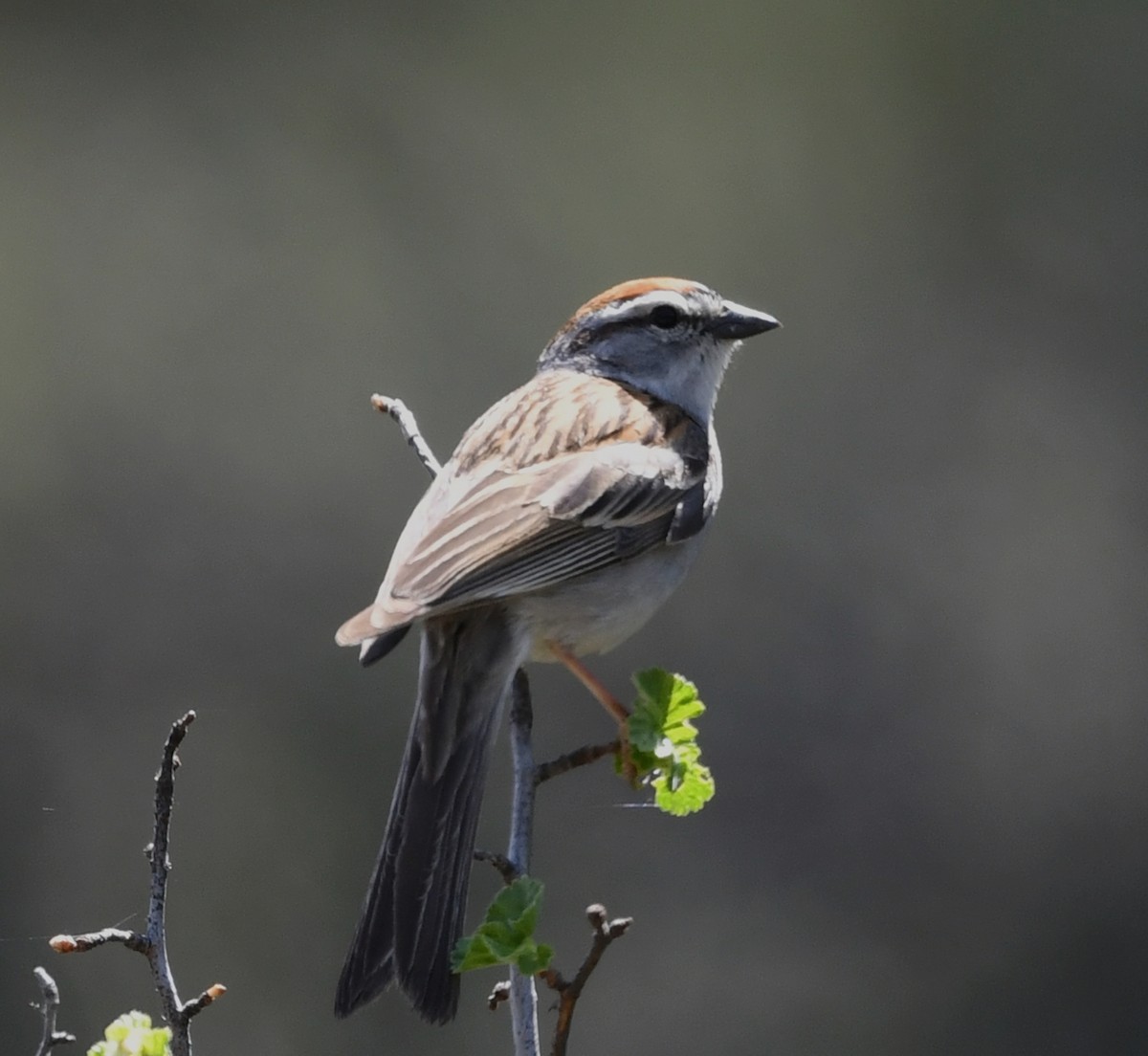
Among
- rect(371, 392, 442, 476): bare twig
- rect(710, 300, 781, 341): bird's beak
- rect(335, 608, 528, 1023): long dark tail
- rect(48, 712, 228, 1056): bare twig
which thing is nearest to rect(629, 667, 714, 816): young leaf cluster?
rect(335, 608, 528, 1023): long dark tail

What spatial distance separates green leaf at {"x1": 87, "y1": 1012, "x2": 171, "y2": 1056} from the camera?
2033 millimetres

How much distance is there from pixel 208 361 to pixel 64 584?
4.56 ft

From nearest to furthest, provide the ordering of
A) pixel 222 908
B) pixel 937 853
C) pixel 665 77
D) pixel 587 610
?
pixel 587 610 < pixel 222 908 < pixel 937 853 < pixel 665 77

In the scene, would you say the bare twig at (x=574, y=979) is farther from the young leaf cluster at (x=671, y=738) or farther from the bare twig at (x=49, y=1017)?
the bare twig at (x=49, y=1017)

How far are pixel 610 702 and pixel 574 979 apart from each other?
0.94 meters

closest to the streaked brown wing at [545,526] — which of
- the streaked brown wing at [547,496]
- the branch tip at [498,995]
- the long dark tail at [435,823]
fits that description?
the streaked brown wing at [547,496]

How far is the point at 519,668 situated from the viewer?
3193mm

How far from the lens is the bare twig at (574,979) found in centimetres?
228

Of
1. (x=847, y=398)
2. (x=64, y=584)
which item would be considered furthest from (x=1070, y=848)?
(x=64, y=584)

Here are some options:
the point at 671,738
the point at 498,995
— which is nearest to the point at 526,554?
the point at 671,738

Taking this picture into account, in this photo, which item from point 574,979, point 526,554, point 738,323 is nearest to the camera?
point 574,979

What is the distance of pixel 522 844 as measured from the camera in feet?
8.23

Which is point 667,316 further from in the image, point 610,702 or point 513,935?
point 513,935

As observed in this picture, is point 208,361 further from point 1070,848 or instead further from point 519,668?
point 519,668
